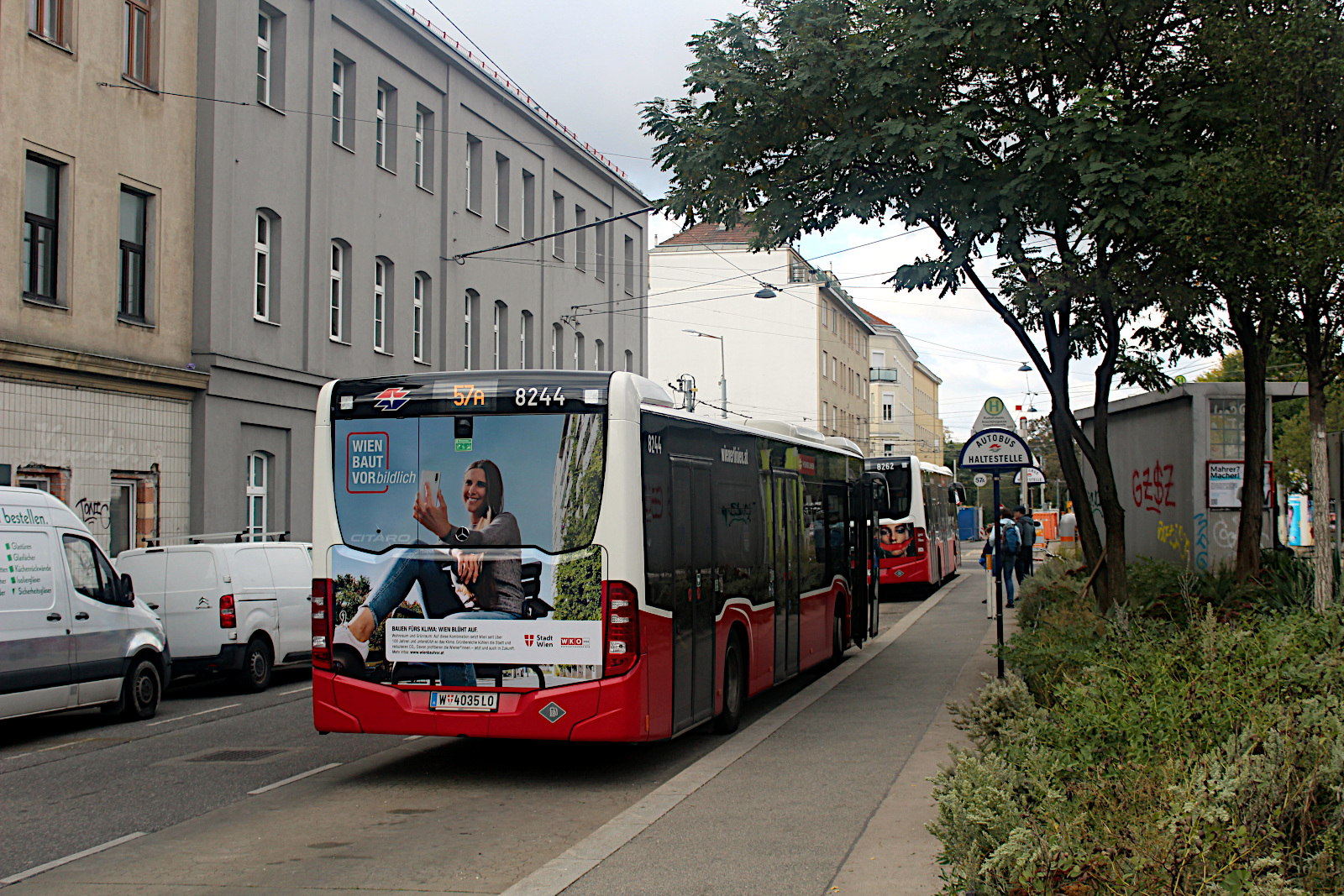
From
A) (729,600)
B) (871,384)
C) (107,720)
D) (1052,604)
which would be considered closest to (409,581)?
(729,600)

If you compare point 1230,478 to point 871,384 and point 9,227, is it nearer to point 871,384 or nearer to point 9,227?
point 9,227

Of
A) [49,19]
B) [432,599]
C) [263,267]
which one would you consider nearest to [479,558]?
[432,599]

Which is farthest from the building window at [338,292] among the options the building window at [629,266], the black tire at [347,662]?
the black tire at [347,662]

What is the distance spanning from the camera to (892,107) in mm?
11734

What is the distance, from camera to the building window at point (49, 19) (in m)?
19.0

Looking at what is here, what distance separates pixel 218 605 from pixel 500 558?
7668 millimetres

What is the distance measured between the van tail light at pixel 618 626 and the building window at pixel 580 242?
104 feet

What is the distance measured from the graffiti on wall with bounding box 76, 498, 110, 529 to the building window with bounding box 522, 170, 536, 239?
1789 cm

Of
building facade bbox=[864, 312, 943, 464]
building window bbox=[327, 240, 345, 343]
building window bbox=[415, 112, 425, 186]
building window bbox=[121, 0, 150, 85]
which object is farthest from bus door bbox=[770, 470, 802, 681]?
building facade bbox=[864, 312, 943, 464]

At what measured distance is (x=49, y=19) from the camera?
19375mm

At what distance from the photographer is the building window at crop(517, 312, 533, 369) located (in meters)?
35.4

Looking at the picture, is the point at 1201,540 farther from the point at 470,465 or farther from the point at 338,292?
the point at 338,292

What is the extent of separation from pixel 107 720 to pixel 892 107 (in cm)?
949

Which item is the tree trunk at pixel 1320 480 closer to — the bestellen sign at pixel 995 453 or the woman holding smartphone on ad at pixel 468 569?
the bestellen sign at pixel 995 453
